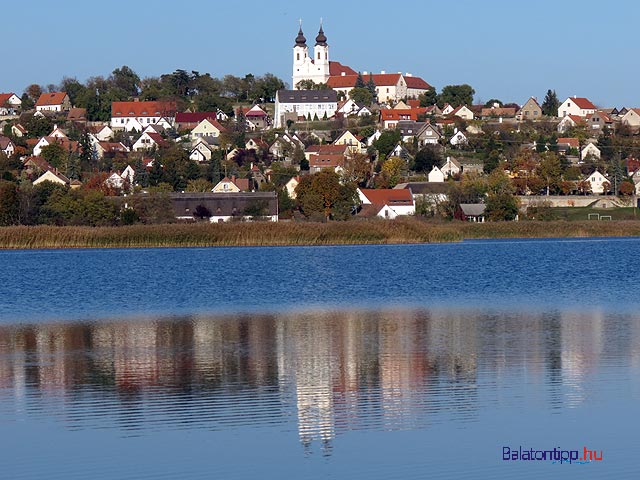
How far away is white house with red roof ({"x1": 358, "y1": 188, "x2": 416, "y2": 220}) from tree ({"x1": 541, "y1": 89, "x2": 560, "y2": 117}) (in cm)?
4983

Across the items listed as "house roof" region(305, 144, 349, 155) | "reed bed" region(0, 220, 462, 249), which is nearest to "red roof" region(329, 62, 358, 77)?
"house roof" region(305, 144, 349, 155)

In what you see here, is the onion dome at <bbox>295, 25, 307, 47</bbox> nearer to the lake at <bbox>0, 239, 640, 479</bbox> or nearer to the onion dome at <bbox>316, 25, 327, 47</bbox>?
the onion dome at <bbox>316, 25, 327, 47</bbox>

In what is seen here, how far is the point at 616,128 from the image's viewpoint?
10456cm

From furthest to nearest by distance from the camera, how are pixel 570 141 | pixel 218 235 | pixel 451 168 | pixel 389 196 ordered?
1. pixel 570 141
2. pixel 451 168
3. pixel 389 196
4. pixel 218 235

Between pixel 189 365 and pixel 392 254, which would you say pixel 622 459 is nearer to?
pixel 189 365

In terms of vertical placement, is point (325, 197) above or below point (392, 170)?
below

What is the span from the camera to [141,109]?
119125 millimetres

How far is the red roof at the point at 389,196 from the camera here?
69.2m

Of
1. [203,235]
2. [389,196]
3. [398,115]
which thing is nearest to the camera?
[203,235]

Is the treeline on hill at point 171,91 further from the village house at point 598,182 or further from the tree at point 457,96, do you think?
the village house at point 598,182

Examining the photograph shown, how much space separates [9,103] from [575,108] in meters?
64.2

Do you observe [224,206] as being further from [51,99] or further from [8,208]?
[51,99]

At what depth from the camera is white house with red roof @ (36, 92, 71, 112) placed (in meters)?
126

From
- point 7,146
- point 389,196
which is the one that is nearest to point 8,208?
point 389,196
